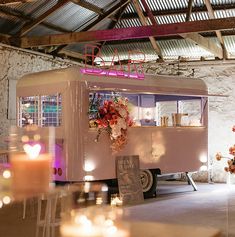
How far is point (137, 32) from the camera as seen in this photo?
9.52 meters

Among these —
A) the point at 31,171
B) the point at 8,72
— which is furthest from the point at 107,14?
the point at 31,171

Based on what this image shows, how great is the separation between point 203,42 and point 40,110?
4091mm

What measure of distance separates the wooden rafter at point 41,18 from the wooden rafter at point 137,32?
0.22 metres

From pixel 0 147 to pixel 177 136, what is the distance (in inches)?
144

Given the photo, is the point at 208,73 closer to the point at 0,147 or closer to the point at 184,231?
the point at 0,147

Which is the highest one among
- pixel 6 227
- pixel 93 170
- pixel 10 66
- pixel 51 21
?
pixel 51 21

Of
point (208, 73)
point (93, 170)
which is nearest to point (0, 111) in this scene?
point (93, 170)

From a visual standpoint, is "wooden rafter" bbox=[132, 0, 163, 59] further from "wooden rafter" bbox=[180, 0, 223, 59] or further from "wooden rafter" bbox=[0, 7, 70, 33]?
"wooden rafter" bbox=[0, 7, 70, 33]

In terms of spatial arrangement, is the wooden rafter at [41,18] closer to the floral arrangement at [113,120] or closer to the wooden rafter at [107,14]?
the wooden rafter at [107,14]

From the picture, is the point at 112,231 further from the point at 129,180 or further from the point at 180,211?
the point at 129,180

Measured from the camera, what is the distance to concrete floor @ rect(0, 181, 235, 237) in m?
6.59

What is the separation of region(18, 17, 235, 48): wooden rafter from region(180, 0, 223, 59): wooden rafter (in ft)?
2.19

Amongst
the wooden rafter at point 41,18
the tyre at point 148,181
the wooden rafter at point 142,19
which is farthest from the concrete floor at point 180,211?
the wooden rafter at point 41,18

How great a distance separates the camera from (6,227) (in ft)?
21.5
